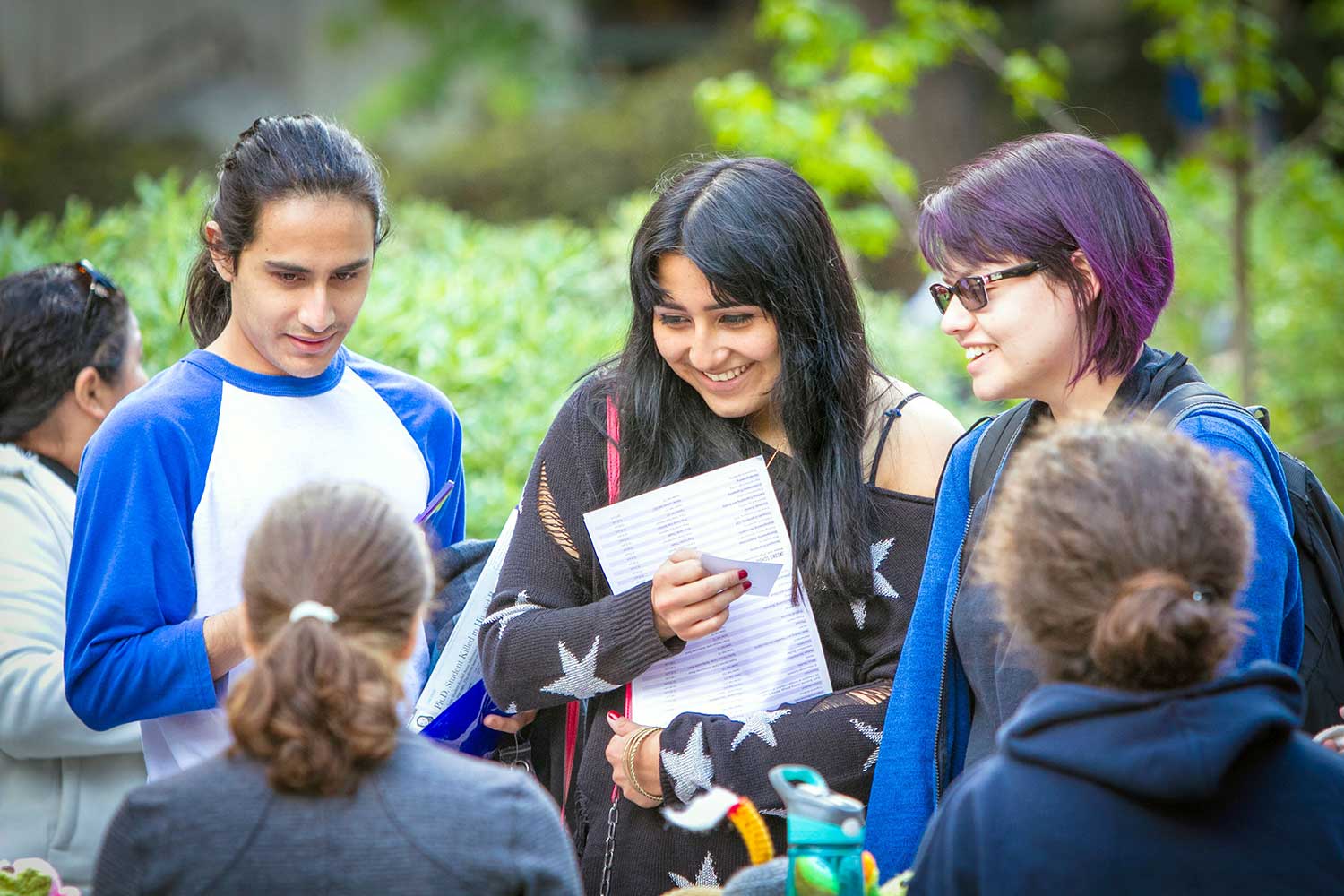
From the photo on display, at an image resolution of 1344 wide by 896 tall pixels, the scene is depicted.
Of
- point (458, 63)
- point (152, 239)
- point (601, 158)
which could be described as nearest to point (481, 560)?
point (152, 239)

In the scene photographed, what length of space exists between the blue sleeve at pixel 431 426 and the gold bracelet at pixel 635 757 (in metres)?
0.66

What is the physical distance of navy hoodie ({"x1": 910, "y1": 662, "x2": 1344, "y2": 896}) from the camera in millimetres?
1640

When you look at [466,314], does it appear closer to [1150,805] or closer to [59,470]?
[59,470]

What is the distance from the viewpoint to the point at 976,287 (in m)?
2.49

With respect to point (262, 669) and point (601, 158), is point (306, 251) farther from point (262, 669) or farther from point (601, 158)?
point (601, 158)

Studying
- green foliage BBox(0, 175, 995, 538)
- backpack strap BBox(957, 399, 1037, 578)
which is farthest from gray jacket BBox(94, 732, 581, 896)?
green foliage BBox(0, 175, 995, 538)

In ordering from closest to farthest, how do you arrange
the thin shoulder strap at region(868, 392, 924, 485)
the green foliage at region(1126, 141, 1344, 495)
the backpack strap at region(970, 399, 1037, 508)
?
the backpack strap at region(970, 399, 1037, 508)
the thin shoulder strap at region(868, 392, 924, 485)
the green foliage at region(1126, 141, 1344, 495)

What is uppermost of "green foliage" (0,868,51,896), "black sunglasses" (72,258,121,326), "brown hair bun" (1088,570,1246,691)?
"black sunglasses" (72,258,121,326)

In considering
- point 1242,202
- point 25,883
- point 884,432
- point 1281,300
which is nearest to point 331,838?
point 25,883

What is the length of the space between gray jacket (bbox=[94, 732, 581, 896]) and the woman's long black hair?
0.98 meters

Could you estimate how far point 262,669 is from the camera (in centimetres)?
173

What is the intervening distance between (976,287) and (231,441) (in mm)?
1469

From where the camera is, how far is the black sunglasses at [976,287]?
245 centimetres

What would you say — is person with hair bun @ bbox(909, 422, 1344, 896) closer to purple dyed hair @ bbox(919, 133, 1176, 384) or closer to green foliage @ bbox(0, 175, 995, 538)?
Answer: purple dyed hair @ bbox(919, 133, 1176, 384)
